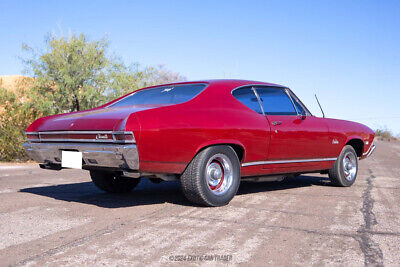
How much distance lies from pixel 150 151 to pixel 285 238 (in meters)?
1.45

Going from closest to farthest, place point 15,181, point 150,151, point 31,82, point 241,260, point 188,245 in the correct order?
1. point 241,260
2. point 188,245
3. point 150,151
4. point 15,181
5. point 31,82

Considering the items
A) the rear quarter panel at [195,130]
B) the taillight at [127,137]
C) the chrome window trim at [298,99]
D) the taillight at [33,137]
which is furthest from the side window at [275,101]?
the taillight at [33,137]

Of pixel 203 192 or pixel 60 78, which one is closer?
pixel 203 192

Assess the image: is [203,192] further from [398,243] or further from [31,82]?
[31,82]

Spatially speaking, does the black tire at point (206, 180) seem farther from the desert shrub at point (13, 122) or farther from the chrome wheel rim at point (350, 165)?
the desert shrub at point (13, 122)

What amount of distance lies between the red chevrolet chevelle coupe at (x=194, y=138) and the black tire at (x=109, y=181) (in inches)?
0.6

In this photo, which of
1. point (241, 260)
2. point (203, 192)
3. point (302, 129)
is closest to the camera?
point (241, 260)

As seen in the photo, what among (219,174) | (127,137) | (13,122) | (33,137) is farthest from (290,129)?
(13,122)

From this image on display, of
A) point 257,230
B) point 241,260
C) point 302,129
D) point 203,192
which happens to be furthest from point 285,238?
point 302,129

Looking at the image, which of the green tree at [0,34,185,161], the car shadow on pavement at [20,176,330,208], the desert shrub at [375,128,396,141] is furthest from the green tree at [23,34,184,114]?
the desert shrub at [375,128,396,141]

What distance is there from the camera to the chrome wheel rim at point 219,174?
4645mm

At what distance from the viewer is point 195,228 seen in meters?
3.69

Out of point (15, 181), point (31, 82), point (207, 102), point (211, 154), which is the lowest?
point (15, 181)

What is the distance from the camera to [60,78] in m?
14.2
